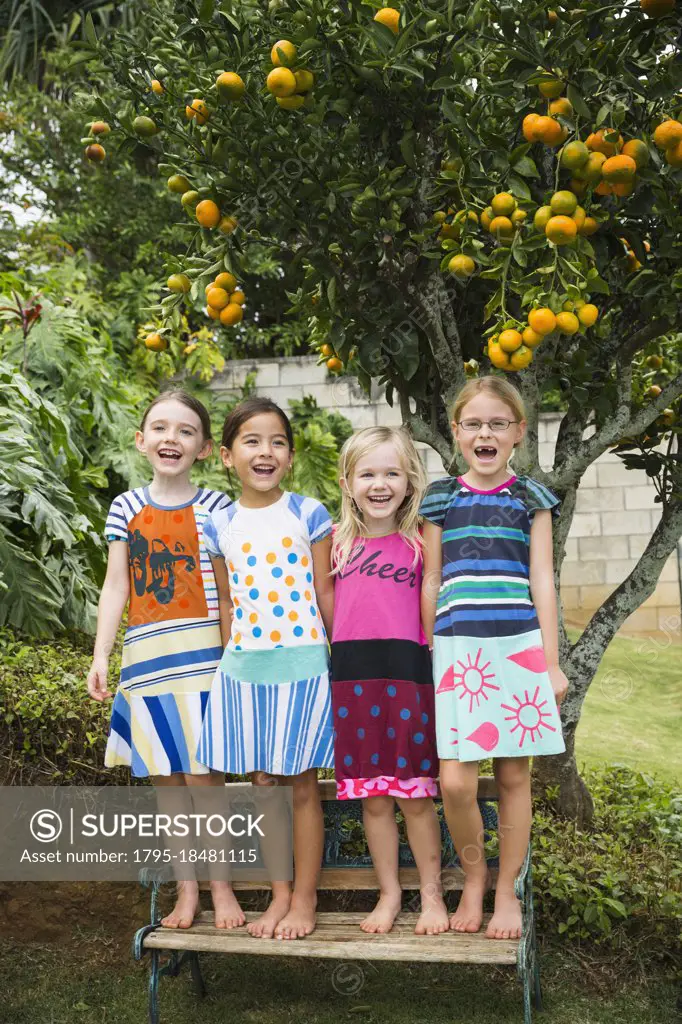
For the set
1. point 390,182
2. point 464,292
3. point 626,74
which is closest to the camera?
point 626,74

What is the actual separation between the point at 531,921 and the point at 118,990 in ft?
3.98

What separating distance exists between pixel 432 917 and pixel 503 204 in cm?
171

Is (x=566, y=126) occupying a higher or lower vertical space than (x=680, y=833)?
higher

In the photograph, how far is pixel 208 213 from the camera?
7.97 feet

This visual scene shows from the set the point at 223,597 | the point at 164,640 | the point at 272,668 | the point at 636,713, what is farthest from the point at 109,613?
the point at 636,713

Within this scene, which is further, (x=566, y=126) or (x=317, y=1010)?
(x=317, y=1010)

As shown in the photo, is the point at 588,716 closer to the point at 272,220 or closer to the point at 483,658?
the point at 483,658

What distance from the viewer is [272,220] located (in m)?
2.55

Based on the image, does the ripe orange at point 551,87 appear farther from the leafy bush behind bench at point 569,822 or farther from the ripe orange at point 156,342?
the leafy bush behind bench at point 569,822

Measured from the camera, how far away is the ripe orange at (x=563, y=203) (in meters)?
2.06

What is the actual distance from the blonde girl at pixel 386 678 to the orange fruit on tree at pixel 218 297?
499 millimetres

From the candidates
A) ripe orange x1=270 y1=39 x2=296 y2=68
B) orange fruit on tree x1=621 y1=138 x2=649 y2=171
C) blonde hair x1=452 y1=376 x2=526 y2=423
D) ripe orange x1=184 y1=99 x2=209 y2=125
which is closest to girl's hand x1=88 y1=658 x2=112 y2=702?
blonde hair x1=452 y1=376 x2=526 y2=423

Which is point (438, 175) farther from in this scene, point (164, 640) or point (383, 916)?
point (383, 916)

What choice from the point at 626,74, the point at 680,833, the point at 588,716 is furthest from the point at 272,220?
the point at 588,716
